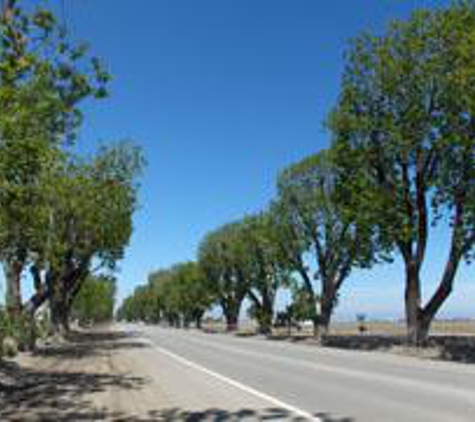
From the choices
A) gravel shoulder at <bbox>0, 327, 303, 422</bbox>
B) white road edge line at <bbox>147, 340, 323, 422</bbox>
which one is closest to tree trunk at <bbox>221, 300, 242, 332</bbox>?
white road edge line at <bbox>147, 340, 323, 422</bbox>

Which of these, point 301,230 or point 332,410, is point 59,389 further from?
point 301,230

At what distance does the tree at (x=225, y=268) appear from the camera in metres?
97.6

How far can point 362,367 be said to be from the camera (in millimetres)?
27734

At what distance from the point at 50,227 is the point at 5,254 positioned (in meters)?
10.6

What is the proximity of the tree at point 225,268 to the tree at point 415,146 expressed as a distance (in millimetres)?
51074

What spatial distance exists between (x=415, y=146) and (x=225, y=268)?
59.8m

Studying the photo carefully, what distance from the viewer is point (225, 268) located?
100750 millimetres

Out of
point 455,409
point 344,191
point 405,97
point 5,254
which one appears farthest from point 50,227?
point 455,409

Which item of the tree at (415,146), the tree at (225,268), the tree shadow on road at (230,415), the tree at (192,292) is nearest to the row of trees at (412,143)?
the tree at (415,146)

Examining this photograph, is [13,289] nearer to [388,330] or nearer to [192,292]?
[388,330]

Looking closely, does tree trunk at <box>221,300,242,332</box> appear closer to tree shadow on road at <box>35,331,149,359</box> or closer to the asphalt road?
tree shadow on road at <box>35,331,149,359</box>

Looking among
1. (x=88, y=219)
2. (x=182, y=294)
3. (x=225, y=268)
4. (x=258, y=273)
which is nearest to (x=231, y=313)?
(x=225, y=268)

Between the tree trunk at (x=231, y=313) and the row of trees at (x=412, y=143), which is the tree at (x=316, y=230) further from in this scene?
the tree trunk at (x=231, y=313)

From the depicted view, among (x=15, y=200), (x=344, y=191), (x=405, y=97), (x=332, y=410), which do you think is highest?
(x=405, y=97)
